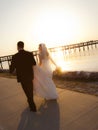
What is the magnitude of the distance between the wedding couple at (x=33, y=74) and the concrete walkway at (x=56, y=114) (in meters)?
0.26

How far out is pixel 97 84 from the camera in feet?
24.3

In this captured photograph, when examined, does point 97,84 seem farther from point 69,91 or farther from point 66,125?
point 66,125

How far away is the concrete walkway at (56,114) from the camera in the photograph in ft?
14.6

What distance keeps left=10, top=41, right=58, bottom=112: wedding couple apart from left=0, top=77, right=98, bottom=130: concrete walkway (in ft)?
0.86

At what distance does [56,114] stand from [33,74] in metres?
1.18

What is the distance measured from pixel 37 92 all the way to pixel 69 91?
104cm

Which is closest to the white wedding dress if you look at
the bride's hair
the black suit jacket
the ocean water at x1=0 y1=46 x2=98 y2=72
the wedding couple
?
the wedding couple

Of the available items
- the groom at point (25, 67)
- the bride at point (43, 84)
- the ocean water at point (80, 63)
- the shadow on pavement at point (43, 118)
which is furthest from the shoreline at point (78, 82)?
Answer: the ocean water at point (80, 63)

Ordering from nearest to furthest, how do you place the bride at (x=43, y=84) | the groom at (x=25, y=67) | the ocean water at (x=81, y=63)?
the groom at (x=25, y=67) < the bride at (x=43, y=84) < the ocean water at (x=81, y=63)

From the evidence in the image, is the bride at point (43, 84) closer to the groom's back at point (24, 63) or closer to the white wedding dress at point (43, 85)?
the white wedding dress at point (43, 85)

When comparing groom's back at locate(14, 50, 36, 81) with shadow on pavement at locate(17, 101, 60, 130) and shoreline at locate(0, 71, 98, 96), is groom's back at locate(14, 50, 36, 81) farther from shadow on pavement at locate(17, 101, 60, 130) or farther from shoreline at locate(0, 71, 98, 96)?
shoreline at locate(0, 71, 98, 96)

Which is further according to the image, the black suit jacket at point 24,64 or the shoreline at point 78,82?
the shoreline at point 78,82

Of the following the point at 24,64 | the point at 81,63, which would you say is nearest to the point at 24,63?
the point at 24,64

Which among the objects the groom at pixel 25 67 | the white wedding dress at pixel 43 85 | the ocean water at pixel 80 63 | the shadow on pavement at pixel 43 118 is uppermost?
the groom at pixel 25 67
